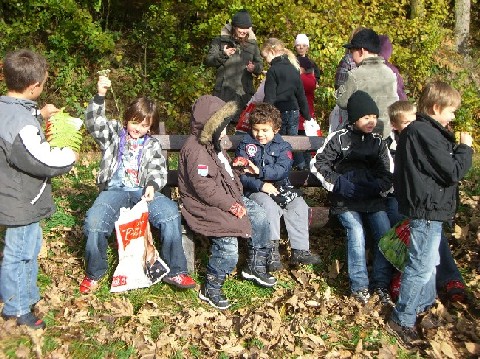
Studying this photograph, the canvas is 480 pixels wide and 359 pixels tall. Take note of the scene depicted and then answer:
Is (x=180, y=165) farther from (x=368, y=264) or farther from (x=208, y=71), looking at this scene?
(x=208, y=71)

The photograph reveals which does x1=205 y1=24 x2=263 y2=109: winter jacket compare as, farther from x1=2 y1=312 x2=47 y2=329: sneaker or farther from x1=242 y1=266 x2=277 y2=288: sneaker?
x1=2 y1=312 x2=47 y2=329: sneaker

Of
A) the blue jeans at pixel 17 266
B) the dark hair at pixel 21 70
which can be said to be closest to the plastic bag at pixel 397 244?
the blue jeans at pixel 17 266

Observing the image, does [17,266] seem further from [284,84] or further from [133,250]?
[284,84]

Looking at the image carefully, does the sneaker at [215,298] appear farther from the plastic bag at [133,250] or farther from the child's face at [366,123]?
the child's face at [366,123]

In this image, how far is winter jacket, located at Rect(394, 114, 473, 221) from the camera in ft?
14.0

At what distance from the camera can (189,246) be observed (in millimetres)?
5418

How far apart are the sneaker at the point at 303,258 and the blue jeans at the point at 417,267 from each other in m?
0.92

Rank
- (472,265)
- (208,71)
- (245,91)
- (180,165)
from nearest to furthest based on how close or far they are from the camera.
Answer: (180,165) → (472,265) → (245,91) → (208,71)

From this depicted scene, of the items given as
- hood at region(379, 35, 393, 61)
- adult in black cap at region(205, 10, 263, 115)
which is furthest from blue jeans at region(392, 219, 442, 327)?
adult in black cap at region(205, 10, 263, 115)

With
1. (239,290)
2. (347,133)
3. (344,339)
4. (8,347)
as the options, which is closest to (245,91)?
(347,133)

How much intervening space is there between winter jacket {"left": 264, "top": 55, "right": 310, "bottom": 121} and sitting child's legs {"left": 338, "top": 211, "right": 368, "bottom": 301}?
8.10 feet

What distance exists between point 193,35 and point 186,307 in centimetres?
951

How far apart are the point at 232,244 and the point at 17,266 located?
1.76m

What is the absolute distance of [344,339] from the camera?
15.6 ft
